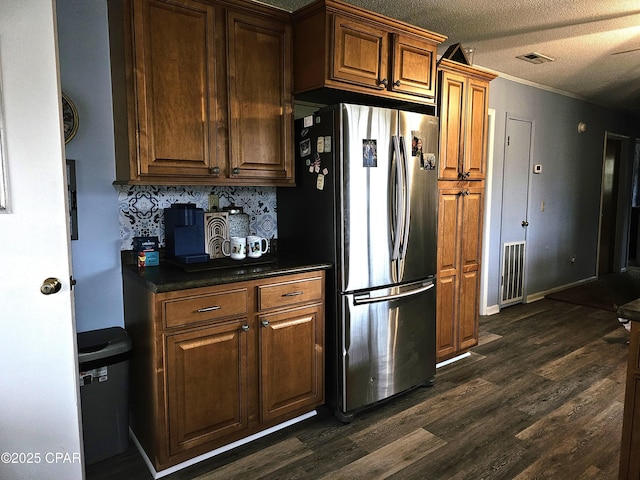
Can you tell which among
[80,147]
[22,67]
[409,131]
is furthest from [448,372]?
[22,67]

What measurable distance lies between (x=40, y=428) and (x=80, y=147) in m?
1.30

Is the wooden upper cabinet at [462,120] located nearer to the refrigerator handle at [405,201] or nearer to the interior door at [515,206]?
the refrigerator handle at [405,201]

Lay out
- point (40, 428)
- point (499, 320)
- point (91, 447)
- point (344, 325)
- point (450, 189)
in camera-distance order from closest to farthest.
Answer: point (40, 428) → point (91, 447) → point (344, 325) → point (450, 189) → point (499, 320)

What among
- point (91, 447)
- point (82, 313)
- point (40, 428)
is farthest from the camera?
point (82, 313)

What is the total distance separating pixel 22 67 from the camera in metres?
1.55

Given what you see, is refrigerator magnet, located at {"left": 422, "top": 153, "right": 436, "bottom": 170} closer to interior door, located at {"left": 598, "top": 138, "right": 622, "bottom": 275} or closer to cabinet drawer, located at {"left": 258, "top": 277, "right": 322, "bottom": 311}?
cabinet drawer, located at {"left": 258, "top": 277, "right": 322, "bottom": 311}

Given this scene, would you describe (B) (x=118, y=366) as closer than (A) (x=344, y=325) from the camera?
Yes

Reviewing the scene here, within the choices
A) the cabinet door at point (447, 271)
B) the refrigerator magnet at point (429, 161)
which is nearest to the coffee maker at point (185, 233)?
the refrigerator magnet at point (429, 161)

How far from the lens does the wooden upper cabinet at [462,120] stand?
2967 mm

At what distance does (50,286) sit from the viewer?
165 centimetres

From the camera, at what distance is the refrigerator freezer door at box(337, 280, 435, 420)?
244 centimetres

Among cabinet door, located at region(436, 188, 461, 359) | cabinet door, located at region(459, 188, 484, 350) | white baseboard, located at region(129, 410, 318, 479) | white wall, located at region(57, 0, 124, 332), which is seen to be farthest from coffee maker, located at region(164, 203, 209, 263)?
cabinet door, located at region(459, 188, 484, 350)

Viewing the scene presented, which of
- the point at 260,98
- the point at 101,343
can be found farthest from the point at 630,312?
the point at 101,343

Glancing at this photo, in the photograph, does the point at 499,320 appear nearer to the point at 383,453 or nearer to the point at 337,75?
the point at 383,453
